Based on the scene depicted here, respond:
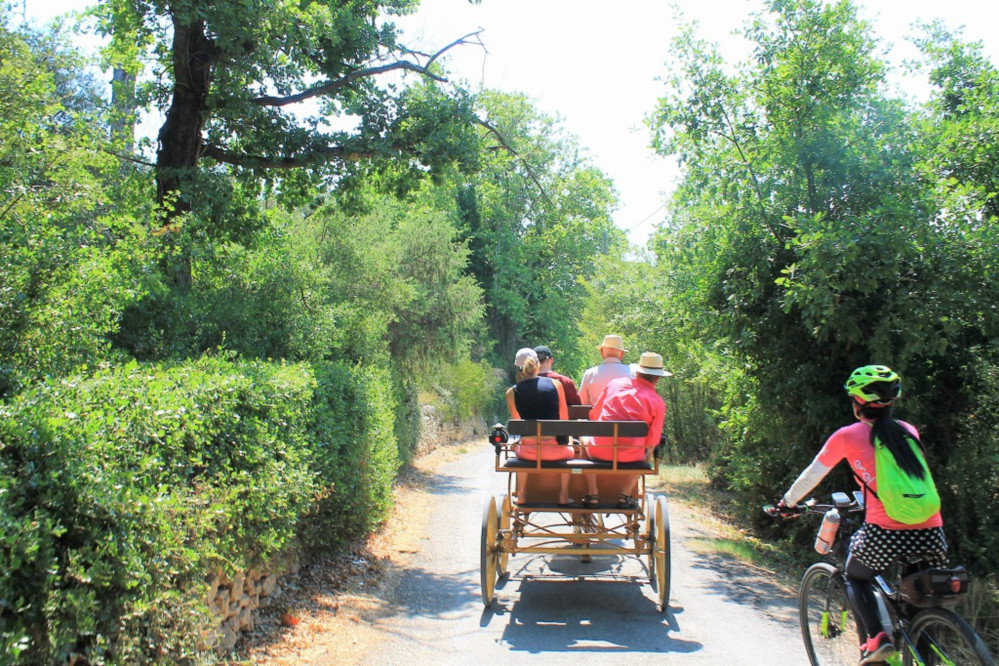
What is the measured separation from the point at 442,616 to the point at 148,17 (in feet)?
31.7

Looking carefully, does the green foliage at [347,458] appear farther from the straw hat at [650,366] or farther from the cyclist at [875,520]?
the cyclist at [875,520]

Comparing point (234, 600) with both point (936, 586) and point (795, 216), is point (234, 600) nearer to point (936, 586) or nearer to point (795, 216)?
point (936, 586)

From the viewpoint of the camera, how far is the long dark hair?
447cm

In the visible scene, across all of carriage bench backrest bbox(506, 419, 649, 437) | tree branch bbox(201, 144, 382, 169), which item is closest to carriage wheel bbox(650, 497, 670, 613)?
carriage bench backrest bbox(506, 419, 649, 437)

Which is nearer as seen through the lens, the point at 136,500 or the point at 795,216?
the point at 136,500

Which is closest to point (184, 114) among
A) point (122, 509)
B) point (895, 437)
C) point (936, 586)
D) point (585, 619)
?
point (585, 619)

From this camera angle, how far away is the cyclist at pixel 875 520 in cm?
448

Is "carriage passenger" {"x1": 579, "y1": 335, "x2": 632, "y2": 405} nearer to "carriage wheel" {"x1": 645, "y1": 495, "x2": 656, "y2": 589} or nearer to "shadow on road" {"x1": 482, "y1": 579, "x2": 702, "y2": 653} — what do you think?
"carriage wheel" {"x1": 645, "y1": 495, "x2": 656, "y2": 589}

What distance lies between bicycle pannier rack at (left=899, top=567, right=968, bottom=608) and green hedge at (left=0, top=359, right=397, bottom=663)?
155 inches

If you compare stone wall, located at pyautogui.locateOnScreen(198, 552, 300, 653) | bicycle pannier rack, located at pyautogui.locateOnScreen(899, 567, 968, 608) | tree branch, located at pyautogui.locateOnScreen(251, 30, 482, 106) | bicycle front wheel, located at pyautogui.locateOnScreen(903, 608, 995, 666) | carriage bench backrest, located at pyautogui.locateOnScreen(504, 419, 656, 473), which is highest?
tree branch, located at pyautogui.locateOnScreen(251, 30, 482, 106)

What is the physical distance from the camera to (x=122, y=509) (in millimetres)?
3740

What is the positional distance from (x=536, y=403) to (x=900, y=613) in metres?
3.79

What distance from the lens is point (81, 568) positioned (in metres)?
3.46

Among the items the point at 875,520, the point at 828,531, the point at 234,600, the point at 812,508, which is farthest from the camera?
the point at 234,600
